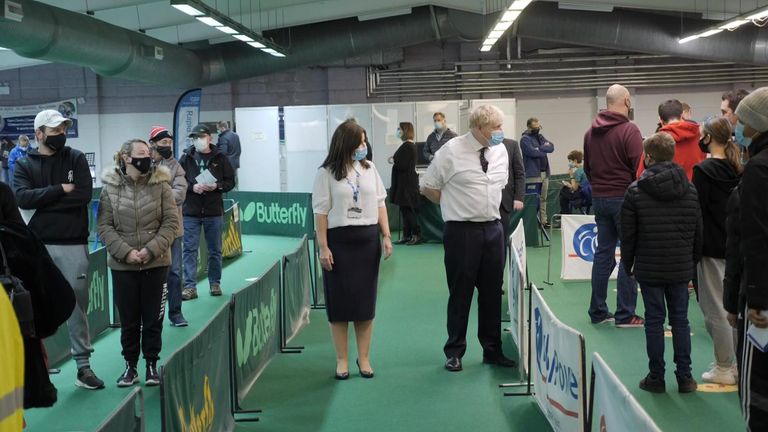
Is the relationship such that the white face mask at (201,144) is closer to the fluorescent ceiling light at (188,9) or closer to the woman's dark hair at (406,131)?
the fluorescent ceiling light at (188,9)

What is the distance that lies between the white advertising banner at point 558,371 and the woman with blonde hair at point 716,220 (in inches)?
47.2

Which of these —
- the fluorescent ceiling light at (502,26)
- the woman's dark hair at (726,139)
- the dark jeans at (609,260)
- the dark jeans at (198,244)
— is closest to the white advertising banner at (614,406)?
the woman's dark hair at (726,139)

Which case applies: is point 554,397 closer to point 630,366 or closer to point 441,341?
point 630,366

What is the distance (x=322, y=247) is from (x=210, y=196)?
310cm

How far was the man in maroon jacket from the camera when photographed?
6.55 m

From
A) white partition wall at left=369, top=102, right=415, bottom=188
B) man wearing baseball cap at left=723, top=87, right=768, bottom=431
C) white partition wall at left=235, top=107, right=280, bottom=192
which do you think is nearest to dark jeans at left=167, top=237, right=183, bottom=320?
man wearing baseball cap at left=723, top=87, right=768, bottom=431

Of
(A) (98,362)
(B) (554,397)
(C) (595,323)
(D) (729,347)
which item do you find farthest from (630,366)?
(A) (98,362)

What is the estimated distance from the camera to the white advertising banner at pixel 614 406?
2360mm

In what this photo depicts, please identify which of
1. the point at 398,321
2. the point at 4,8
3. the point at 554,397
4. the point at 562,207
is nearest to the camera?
the point at 554,397

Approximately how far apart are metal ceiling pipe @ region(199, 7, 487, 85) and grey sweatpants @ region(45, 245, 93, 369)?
38.1 feet

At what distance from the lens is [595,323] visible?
23.1 feet

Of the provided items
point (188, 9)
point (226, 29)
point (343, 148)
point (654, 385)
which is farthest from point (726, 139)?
point (226, 29)

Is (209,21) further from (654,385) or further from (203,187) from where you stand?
(654,385)

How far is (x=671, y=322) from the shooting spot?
5031mm
